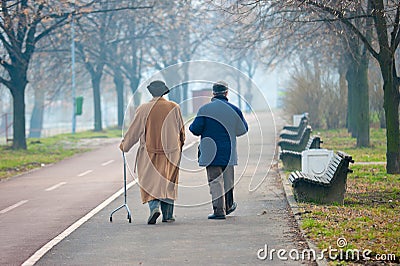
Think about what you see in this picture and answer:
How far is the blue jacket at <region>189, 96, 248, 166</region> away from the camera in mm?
11289

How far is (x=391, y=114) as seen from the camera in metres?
16.9

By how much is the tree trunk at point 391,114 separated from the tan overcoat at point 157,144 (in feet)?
23.2

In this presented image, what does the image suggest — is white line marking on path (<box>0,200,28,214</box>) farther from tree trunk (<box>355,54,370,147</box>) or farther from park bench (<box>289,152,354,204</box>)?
tree trunk (<box>355,54,370,147</box>)

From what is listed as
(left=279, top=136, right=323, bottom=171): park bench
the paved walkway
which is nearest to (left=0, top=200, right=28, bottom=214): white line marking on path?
the paved walkway

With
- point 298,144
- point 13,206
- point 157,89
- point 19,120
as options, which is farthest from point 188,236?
point 19,120

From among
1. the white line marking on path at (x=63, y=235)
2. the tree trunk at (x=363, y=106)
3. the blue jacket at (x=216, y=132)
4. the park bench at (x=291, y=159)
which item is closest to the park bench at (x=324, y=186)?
the blue jacket at (x=216, y=132)

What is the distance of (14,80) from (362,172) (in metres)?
16.8

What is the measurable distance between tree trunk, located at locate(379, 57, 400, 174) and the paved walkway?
3503 millimetres

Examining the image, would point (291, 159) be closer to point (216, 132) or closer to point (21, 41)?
point (216, 132)

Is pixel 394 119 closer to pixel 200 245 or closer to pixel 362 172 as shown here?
pixel 362 172

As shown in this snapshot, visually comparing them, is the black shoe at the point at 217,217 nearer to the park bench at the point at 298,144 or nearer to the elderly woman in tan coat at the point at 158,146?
the elderly woman in tan coat at the point at 158,146

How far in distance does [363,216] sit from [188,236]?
2.76m

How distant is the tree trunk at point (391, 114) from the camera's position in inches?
661

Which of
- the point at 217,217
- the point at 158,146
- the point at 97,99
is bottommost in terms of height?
the point at 217,217
